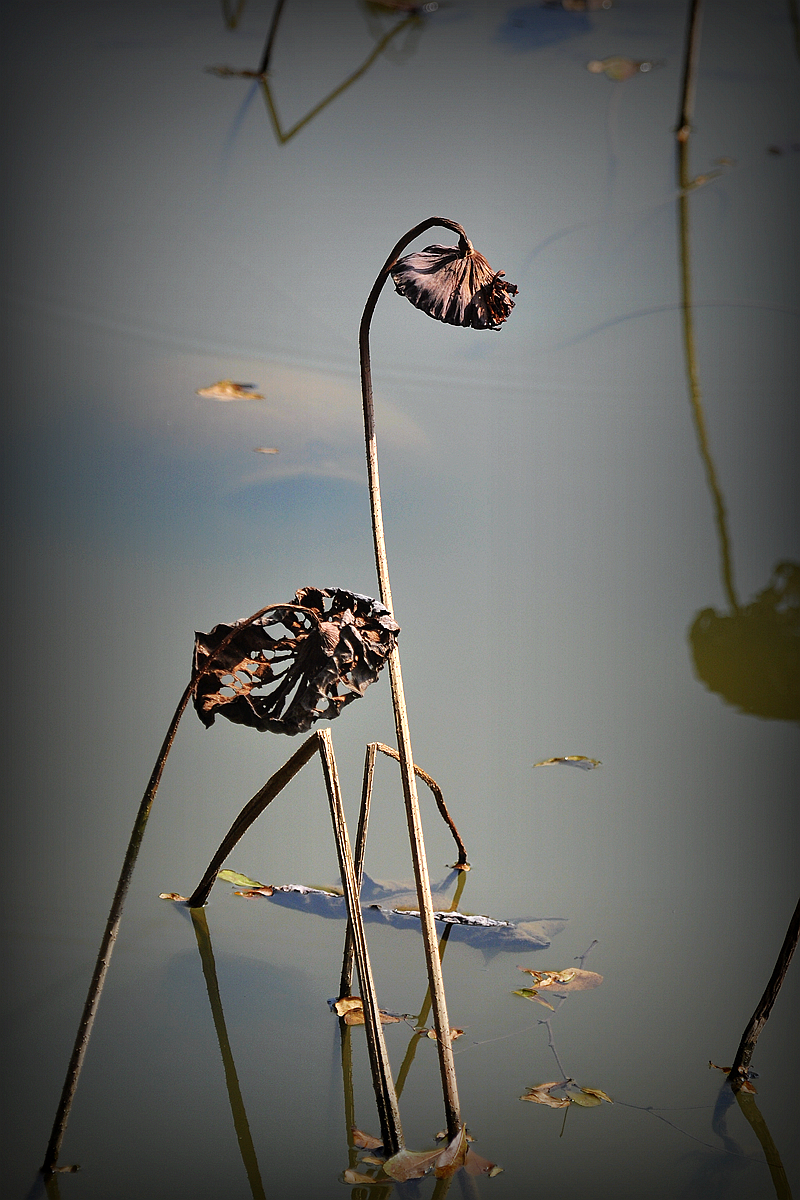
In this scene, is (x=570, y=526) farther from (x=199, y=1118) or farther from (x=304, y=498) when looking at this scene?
(x=199, y=1118)

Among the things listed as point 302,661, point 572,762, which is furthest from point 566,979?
point 302,661

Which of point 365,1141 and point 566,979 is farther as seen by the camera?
point 566,979

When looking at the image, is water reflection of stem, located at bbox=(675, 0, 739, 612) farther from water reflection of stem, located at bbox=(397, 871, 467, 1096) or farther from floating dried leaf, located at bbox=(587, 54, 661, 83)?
water reflection of stem, located at bbox=(397, 871, 467, 1096)

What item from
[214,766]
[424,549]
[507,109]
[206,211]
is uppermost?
[507,109]

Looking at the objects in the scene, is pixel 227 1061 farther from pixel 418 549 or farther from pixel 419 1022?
pixel 418 549

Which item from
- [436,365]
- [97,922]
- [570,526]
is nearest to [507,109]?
[436,365]

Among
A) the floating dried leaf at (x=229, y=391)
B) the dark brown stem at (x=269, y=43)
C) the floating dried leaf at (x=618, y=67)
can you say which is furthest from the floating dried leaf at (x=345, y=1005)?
the floating dried leaf at (x=618, y=67)
